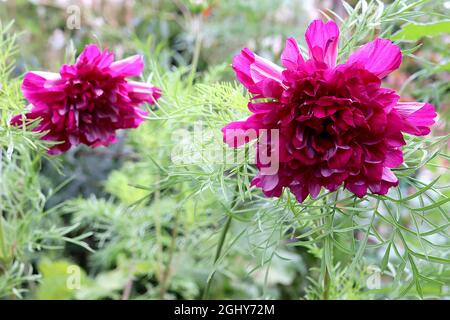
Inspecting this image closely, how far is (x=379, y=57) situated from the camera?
261 mm

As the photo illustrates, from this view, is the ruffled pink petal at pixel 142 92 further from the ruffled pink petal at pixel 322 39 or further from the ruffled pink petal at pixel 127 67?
the ruffled pink petal at pixel 322 39

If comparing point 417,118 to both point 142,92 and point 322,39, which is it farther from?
point 142,92

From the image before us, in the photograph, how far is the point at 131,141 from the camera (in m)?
0.58

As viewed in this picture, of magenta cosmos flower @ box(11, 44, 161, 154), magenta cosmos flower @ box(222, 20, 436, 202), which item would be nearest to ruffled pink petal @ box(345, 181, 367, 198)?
magenta cosmos flower @ box(222, 20, 436, 202)

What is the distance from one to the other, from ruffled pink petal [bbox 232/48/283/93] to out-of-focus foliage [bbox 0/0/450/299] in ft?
0.17

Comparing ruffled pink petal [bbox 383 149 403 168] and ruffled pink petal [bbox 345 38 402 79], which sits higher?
ruffled pink petal [bbox 345 38 402 79]

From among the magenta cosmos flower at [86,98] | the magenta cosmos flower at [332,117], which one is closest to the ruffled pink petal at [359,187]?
the magenta cosmos flower at [332,117]

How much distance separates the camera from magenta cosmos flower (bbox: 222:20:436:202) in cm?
26

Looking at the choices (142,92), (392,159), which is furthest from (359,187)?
(142,92)

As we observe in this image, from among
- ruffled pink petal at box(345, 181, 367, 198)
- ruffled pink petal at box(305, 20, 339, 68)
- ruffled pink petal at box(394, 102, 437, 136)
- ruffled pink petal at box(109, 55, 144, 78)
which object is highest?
ruffled pink petal at box(109, 55, 144, 78)

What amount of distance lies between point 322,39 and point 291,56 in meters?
0.02

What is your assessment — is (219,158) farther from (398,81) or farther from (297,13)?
(297,13)

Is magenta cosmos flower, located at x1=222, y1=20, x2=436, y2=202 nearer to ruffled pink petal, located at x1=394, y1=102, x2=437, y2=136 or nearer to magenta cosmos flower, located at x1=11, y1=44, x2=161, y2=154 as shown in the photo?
ruffled pink petal, located at x1=394, y1=102, x2=437, y2=136

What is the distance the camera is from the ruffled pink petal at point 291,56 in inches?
10.5
